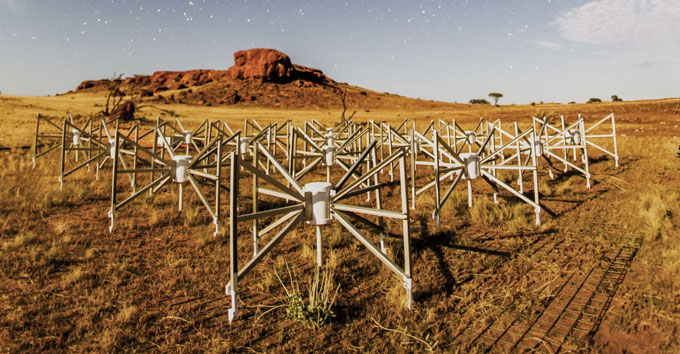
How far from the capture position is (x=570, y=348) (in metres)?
3.31

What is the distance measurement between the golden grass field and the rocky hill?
55723mm

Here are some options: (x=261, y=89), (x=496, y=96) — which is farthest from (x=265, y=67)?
(x=496, y=96)

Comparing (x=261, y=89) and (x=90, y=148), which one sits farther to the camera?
(x=261, y=89)

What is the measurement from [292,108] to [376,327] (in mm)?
66751

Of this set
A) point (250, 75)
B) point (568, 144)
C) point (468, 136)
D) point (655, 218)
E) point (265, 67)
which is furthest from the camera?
point (265, 67)

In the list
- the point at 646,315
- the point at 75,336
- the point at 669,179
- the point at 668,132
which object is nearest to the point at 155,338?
the point at 75,336

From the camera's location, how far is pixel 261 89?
82.3m

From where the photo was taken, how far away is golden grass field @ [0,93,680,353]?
3.54m

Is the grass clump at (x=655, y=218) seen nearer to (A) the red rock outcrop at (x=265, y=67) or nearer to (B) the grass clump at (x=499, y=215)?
(B) the grass clump at (x=499, y=215)

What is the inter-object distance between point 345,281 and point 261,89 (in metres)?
83.0

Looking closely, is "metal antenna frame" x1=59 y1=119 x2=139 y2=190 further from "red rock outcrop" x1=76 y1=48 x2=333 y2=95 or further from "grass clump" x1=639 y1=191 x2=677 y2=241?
"red rock outcrop" x1=76 y1=48 x2=333 y2=95

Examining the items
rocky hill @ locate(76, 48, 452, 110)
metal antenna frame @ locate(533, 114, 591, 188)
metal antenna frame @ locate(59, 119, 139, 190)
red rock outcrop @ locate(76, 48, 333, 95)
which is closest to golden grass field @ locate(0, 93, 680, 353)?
metal antenna frame @ locate(59, 119, 139, 190)

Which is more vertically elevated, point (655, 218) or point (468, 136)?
point (468, 136)

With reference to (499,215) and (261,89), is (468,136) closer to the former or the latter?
(499,215)
